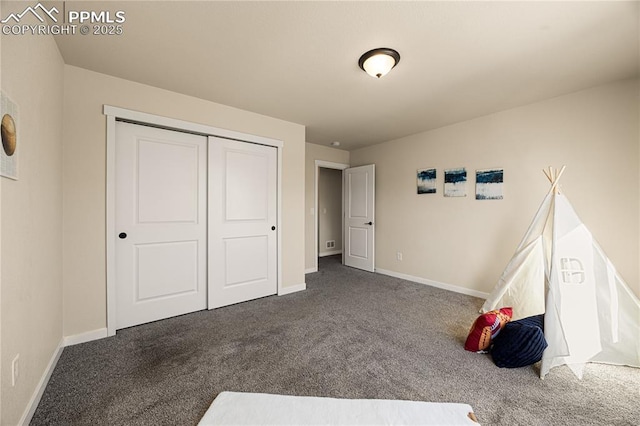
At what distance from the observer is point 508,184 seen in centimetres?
313

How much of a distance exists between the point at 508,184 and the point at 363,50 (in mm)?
2453

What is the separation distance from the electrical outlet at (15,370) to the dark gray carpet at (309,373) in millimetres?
339

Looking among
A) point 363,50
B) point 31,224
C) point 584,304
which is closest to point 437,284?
point 584,304

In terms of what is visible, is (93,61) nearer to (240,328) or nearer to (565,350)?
(240,328)

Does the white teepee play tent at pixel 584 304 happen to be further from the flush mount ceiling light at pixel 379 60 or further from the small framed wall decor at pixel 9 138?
the small framed wall decor at pixel 9 138

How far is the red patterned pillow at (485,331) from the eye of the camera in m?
2.04

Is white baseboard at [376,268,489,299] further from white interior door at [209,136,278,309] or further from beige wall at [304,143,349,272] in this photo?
white interior door at [209,136,278,309]

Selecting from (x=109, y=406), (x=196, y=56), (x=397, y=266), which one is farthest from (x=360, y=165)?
(x=109, y=406)

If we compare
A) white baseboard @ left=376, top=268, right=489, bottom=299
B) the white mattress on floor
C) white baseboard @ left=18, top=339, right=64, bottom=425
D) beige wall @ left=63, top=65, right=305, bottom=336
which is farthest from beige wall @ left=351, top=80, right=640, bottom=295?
white baseboard @ left=18, top=339, right=64, bottom=425

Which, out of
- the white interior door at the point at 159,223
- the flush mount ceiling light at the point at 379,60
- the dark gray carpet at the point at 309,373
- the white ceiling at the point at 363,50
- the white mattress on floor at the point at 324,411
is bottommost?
the dark gray carpet at the point at 309,373

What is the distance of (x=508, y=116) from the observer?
3.12 m

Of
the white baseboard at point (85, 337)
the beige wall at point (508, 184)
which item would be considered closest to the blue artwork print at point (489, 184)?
the beige wall at point (508, 184)

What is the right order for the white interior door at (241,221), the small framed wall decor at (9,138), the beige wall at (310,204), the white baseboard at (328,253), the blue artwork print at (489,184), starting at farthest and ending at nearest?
1. the white baseboard at (328,253)
2. the beige wall at (310,204)
3. the blue artwork print at (489,184)
4. the white interior door at (241,221)
5. the small framed wall decor at (9,138)

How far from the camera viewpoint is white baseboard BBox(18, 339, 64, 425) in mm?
1370
